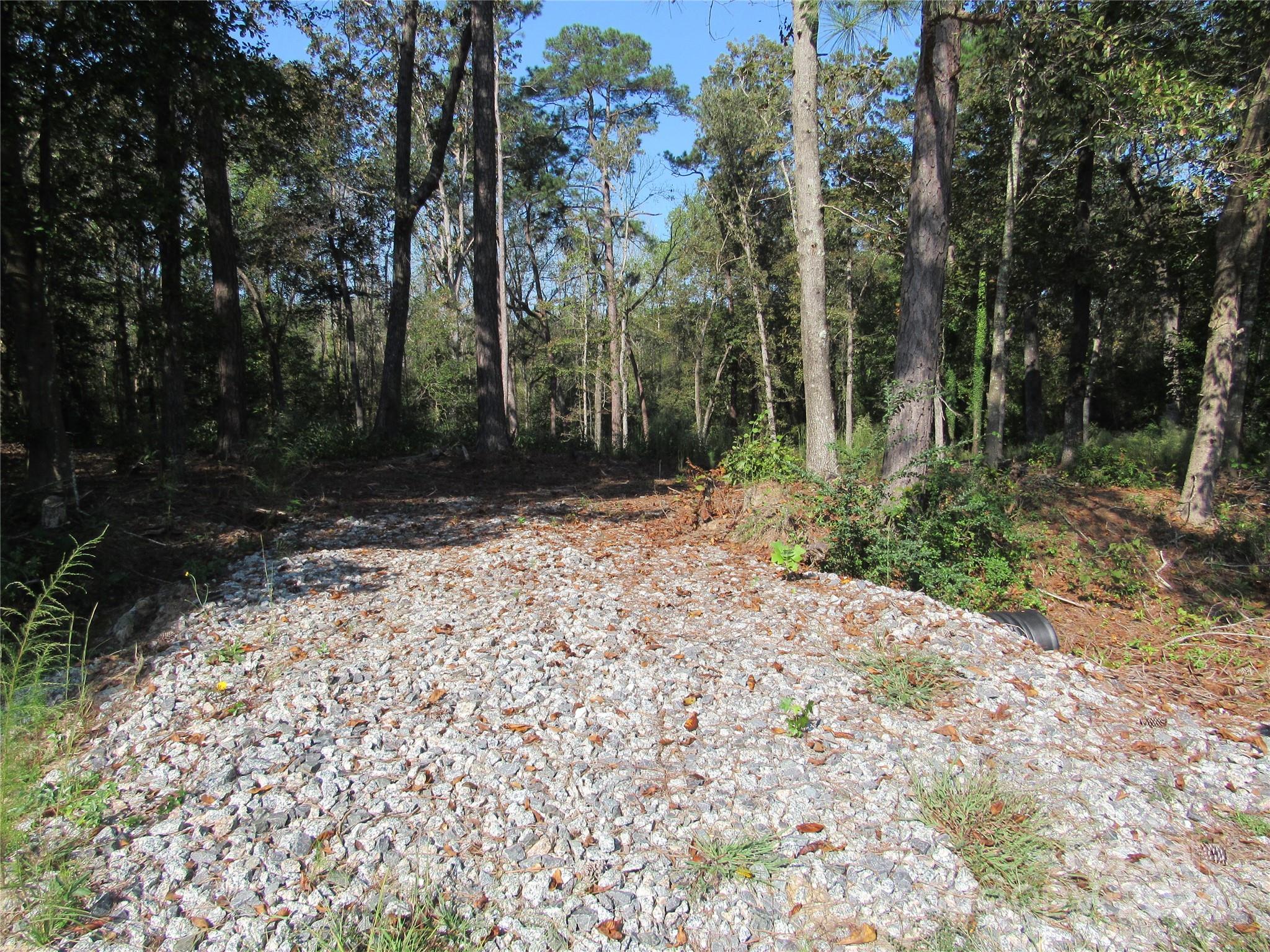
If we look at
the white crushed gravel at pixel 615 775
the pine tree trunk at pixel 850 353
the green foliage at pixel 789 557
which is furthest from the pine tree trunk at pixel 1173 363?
the white crushed gravel at pixel 615 775

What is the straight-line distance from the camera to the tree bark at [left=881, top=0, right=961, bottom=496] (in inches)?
237

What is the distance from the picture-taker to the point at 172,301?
7.91 m

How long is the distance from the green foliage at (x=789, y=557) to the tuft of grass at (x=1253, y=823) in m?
2.83

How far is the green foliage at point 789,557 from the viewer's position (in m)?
5.28

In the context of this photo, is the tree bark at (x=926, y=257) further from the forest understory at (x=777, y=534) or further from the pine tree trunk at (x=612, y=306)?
the pine tree trunk at (x=612, y=306)

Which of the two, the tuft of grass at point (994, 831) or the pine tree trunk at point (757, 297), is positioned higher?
the pine tree trunk at point (757, 297)

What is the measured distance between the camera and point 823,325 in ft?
22.3

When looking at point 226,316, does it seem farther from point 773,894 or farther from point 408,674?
point 773,894

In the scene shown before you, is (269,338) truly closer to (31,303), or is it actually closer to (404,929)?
(31,303)

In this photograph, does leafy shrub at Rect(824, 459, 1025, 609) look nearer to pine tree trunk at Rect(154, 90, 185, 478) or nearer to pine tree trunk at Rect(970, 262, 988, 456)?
pine tree trunk at Rect(154, 90, 185, 478)

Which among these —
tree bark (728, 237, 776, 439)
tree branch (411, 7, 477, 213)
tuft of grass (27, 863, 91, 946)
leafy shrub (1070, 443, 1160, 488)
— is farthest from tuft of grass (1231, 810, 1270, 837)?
tree bark (728, 237, 776, 439)

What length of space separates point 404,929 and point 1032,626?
14.2 ft

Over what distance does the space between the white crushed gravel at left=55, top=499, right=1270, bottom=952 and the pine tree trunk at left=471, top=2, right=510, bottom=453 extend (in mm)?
6982

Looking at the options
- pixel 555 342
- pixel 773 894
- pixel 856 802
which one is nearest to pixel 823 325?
pixel 856 802
